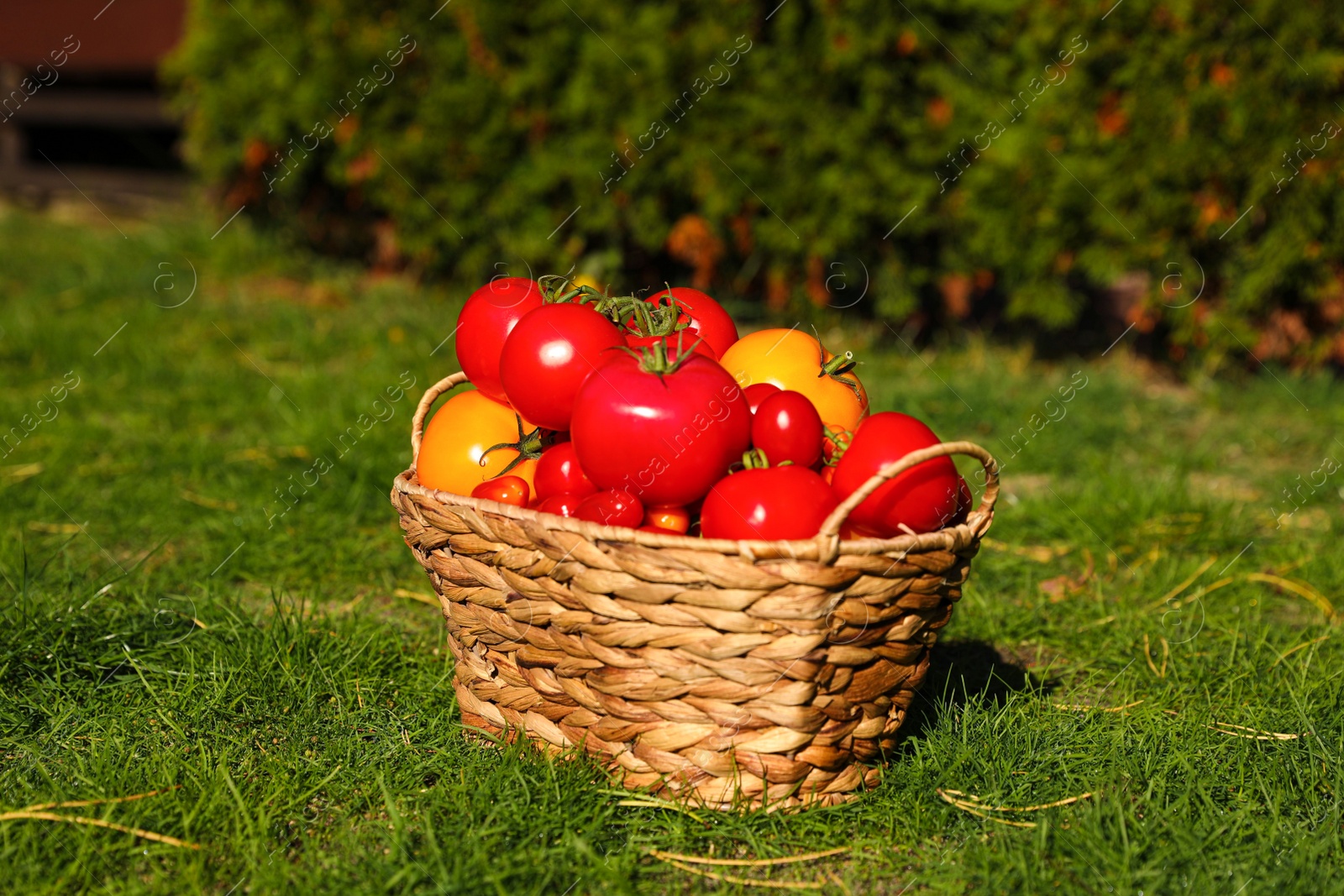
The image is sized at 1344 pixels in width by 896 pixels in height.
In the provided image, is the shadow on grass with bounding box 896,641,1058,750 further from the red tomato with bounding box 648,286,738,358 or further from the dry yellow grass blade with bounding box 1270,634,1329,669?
the red tomato with bounding box 648,286,738,358

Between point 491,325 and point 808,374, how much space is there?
0.59m

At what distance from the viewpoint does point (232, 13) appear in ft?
19.9

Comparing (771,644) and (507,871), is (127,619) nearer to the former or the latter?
(507,871)

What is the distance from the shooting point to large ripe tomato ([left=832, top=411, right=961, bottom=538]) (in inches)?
69.4

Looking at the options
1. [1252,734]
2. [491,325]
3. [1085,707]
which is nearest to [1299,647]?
[1252,734]

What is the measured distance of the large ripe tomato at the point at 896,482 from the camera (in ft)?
5.78

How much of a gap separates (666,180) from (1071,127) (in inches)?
69.8

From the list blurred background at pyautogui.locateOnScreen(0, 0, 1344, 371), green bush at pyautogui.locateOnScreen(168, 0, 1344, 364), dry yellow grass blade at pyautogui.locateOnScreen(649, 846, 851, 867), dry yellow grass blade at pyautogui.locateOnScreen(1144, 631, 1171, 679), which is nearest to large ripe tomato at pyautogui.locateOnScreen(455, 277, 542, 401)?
dry yellow grass blade at pyautogui.locateOnScreen(649, 846, 851, 867)

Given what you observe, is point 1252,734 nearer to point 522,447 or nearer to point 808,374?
point 808,374

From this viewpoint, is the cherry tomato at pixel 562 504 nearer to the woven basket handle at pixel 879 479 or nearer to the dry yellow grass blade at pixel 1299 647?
the woven basket handle at pixel 879 479

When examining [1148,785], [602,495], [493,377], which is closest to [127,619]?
[493,377]

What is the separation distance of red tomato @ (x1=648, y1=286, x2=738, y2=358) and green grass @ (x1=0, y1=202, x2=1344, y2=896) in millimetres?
808

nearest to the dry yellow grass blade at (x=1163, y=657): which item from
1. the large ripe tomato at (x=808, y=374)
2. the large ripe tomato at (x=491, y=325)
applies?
the large ripe tomato at (x=808, y=374)

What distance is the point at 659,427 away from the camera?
1.75 metres
